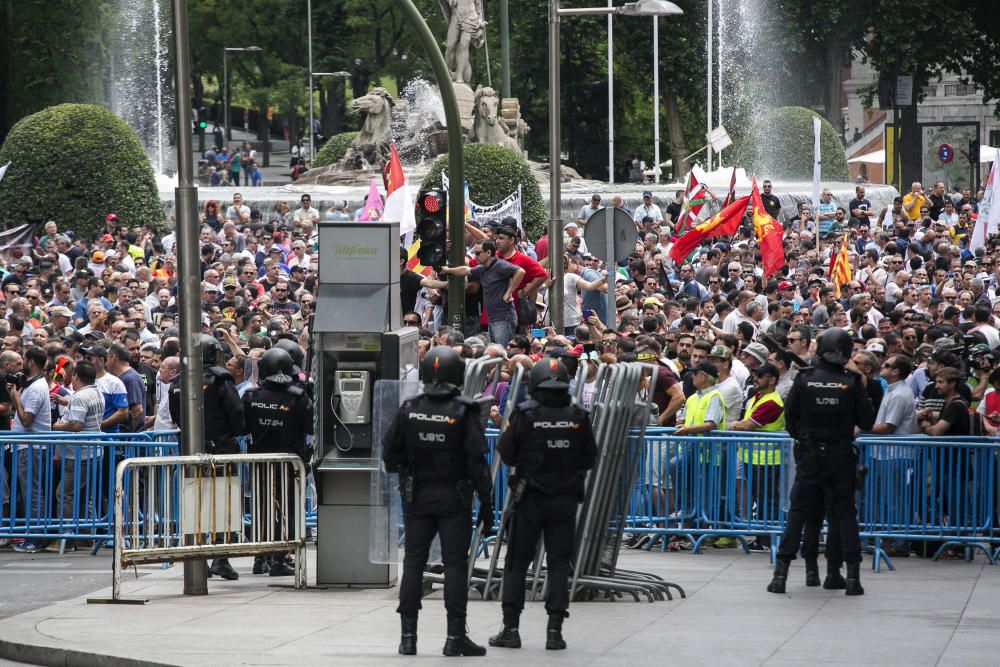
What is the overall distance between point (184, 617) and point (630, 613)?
271cm

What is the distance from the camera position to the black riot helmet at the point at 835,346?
1100 centimetres

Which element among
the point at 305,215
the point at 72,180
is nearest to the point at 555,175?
the point at 305,215

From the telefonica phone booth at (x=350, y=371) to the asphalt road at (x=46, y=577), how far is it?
189cm

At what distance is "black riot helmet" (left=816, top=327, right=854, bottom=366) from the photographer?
36.1 ft

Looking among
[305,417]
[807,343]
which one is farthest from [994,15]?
[305,417]

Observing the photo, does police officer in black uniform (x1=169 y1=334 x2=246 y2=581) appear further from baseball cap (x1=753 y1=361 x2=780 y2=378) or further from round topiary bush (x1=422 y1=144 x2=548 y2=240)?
round topiary bush (x1=422 y1=144 x2=548 y2=240)

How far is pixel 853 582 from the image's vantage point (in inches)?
439

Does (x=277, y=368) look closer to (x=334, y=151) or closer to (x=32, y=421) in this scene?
(x=32, y=421)

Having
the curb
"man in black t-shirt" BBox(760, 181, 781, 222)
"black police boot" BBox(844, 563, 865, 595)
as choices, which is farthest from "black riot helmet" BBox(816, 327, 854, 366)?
"man in black t-shirt" BBox(760, 181, 781, 222)

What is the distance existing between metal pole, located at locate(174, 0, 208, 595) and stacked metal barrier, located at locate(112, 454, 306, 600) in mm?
218

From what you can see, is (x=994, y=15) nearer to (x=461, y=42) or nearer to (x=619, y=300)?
(x=461, y=42)

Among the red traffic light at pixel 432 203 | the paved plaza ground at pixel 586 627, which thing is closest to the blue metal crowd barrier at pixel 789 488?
the paved plaza ground at pixel 586 627

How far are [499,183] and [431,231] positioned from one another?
53.0 feet

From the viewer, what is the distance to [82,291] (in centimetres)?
2262
